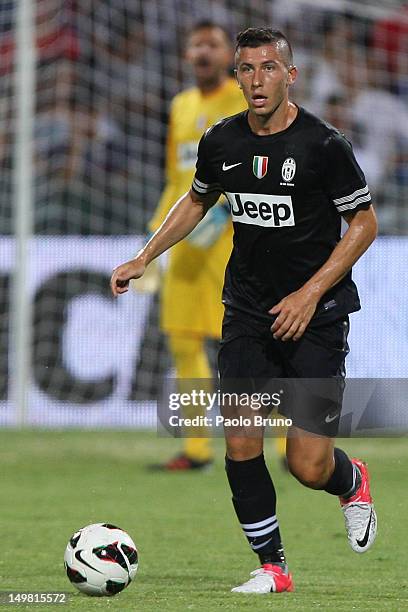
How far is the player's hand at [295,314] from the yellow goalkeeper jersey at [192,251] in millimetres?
3771

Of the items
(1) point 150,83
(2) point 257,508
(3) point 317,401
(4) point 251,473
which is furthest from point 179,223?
(1) point 150,83

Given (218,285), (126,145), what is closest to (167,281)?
(218,285)

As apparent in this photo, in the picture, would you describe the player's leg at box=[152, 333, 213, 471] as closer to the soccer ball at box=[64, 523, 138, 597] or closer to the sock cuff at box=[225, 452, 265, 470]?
the sock cuff at box=[225, 452, 265, 470]

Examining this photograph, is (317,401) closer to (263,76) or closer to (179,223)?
(179,223)

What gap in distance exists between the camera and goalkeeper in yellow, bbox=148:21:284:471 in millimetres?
8273

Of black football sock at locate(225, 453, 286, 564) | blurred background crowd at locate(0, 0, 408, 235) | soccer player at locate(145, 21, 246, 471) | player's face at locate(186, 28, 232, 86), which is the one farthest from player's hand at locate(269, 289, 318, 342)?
blurred background crowd at locate(0, 0, 408, 235)

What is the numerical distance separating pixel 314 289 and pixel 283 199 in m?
0.35

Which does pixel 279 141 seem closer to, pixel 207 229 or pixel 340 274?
pixel 340 274

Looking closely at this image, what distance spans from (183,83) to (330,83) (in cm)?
134

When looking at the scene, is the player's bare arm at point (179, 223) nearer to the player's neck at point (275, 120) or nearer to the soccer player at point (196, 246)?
the player's neck at point (275, 120)

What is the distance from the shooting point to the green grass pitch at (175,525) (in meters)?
4.58

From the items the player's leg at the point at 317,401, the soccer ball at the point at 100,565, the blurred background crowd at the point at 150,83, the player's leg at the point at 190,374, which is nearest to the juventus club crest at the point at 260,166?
the player's leg at the point at 317,401

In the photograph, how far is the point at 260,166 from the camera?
4688 millimetres

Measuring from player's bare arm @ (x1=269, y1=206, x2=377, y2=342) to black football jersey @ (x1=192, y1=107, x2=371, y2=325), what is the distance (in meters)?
0.12
